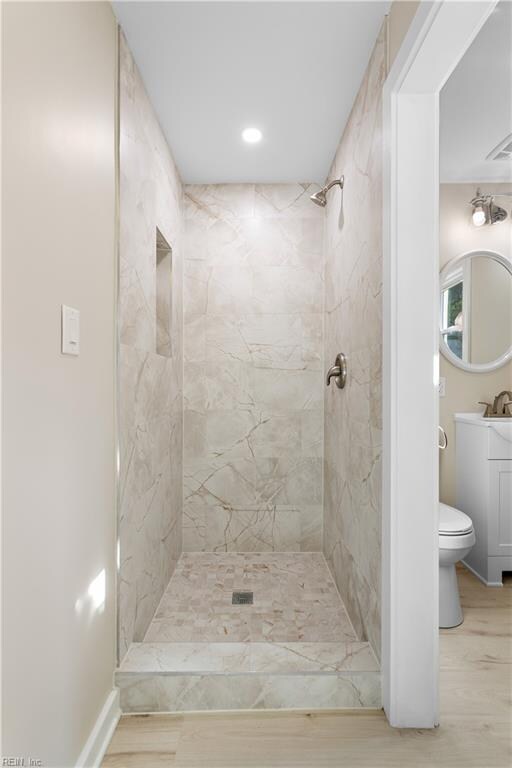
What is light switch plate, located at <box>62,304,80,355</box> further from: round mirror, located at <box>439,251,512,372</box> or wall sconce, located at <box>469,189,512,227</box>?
wall sconce, located at <box>469,189,512,227</box>

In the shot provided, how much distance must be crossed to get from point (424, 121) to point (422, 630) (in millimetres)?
1668

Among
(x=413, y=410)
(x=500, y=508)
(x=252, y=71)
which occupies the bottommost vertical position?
(x=500, y=508)

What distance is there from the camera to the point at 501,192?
10.3 feet

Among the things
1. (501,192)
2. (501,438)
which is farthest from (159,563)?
(501,192)

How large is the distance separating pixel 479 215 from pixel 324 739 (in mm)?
3028

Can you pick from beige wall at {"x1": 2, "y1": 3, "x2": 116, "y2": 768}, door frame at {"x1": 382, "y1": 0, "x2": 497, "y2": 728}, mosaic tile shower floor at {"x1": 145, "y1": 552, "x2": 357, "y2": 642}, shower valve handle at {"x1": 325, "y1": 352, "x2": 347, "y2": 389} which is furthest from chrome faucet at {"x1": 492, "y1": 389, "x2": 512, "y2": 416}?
beige wall at {"x1": 2, "y1": 3, "x2": 116, "y2": 768}

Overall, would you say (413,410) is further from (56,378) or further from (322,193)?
(322,193)

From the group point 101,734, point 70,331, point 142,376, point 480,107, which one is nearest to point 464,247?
point 480,107

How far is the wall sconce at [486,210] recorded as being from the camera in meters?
3.08

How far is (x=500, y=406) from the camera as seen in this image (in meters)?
3.07

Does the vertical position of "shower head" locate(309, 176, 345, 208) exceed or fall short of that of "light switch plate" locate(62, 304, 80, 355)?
it exceeds it

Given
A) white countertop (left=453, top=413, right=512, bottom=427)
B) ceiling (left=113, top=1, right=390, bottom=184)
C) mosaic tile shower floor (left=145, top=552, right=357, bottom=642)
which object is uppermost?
ceiling (left=113, top=1, right=390, bottom=184)

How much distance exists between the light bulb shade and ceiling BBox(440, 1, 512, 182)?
0.63 feet

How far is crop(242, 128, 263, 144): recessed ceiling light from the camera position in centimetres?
235
